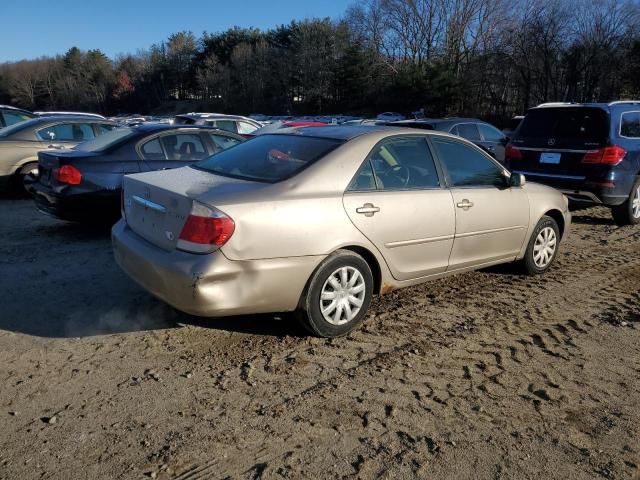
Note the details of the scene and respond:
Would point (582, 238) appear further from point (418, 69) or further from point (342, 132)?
point (418, 69)

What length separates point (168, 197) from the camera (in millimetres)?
3701

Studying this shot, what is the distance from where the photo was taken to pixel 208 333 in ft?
13.3

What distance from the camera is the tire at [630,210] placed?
26.5 feet

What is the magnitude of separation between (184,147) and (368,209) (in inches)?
166

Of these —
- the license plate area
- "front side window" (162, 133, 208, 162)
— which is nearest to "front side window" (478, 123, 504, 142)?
the license plate area

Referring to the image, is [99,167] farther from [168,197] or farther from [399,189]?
[399,189]

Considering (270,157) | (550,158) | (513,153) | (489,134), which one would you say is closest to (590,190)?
(550,158)

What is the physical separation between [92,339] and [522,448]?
2946 millimetres

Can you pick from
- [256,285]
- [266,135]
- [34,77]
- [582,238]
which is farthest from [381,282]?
[34,77]

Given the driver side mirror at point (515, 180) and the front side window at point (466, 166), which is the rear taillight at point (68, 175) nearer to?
the front side window at point (466, 166)

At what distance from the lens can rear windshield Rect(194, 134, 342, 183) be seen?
13.3ft

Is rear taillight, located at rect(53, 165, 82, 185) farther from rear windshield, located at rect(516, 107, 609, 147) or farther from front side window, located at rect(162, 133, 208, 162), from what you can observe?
rear windshield, located at rect(516, 107, 609, 147)

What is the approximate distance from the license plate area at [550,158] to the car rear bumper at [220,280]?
5683 millimetres

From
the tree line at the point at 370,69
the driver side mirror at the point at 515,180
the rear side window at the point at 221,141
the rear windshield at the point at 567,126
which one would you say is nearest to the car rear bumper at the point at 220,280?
the driver side mirror at the point at 515,180
